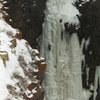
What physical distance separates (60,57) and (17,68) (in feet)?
12.7

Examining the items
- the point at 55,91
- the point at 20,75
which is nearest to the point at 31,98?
the point at 20,75

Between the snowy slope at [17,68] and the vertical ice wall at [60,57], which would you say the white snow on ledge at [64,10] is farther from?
the snowy slope at [17,68]

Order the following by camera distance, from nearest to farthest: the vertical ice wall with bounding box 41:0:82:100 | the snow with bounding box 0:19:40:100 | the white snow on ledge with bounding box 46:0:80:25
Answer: the snow with bounding box 0:19:40:100, the vertical ice wall with bounding box 41:0:82:100, the white snow on ledge with bounding box 46:0:80:25

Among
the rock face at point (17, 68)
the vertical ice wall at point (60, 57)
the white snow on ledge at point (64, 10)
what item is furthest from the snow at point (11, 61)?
the white snow on ledge at point (64, 10)

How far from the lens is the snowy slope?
526 inches

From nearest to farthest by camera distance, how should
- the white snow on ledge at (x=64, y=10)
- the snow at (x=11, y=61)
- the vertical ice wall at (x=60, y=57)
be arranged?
the snow at (x=11, y=61) → the vertical ice wall at (x=60, y=57) → the white snow on ledge at (x=64, y=10)

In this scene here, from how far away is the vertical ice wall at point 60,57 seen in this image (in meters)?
17.8

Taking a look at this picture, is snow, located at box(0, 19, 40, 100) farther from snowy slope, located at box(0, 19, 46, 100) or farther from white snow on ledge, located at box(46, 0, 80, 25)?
white snow on ledge, located at box(46, 0, 80, 25)

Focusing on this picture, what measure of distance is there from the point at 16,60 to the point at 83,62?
13.5 ft

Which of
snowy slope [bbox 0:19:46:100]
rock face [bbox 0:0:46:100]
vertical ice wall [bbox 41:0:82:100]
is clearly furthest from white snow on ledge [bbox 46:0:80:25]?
snowy slope [bbox 0:19:46:100]

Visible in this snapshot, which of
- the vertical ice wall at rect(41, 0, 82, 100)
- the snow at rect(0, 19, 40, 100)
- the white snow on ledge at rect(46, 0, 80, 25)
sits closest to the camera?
the snow at rect(0, 19, 40, 100)

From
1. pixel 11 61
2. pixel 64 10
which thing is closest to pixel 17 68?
pixel 11 61

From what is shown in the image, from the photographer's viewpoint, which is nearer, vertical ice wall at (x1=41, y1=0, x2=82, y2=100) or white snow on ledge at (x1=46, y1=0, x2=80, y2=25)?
vertical ice wall at (x1=41, y1=0, x2=82, y2=100)

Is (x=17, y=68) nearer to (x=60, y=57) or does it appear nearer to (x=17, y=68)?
(x=17, y=68)
